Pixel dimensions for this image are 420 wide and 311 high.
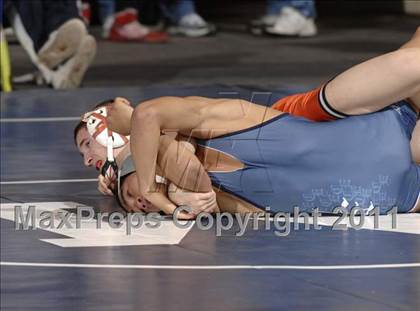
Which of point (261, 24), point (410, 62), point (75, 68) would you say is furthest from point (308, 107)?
point (261, 24)

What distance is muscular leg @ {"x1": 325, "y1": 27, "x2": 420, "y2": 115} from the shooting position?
535cm

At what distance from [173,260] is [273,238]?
45 centimetres

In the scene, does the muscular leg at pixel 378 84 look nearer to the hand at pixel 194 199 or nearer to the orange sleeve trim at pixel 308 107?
the orange sleeve trim at pixel 308 107

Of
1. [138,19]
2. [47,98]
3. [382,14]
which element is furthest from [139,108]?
[382,14]

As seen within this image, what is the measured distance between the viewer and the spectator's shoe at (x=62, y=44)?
9148 millimetres

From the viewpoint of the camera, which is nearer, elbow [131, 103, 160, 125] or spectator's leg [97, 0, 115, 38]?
elbow [131, 103, 160, 125]

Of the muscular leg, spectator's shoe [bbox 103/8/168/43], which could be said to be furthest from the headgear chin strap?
spectator's shoe [bbox 103/8/168/43]

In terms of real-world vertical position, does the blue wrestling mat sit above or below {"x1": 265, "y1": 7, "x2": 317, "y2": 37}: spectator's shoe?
above

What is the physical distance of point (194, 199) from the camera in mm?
5398

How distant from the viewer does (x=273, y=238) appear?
520 centimetres

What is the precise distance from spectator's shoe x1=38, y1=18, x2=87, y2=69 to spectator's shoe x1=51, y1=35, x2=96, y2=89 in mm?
37

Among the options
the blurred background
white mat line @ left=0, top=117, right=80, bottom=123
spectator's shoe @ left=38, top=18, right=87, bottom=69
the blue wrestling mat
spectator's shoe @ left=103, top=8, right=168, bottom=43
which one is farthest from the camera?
spectator's shoe @ left=103, top=8, right=168, bottom=43

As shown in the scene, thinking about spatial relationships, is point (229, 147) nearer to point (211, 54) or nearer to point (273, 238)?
point (273, 238)

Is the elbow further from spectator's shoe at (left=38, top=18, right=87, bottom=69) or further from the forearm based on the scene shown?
spectator's shoe at (left=38, top=18, right=87, bottom=69)
